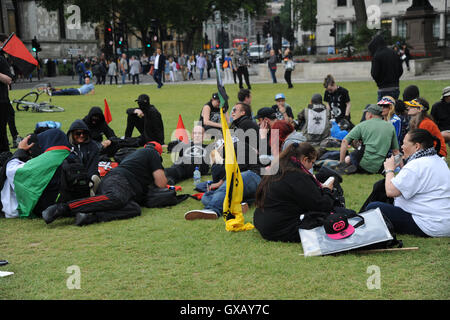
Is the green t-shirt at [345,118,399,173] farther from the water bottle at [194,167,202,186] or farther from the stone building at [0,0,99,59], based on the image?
the stone building at [0,0,99,59]

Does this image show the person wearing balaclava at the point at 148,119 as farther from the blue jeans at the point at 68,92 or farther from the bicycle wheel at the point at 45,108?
the blue jeans at the point at 68,92

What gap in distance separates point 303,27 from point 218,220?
92089 mm

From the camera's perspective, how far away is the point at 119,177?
7.16 meters

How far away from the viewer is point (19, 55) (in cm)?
1109

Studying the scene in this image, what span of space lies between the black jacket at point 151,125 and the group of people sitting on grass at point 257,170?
0.07ft

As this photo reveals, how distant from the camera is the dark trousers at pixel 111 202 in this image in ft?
22.4

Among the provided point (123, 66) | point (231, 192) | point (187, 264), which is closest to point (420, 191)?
point (231, 192)

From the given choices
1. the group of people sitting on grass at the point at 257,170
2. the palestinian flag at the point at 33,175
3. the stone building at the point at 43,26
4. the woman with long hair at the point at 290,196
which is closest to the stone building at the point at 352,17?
the stone building at the point at 43,26

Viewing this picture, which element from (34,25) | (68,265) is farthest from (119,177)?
(34,25)

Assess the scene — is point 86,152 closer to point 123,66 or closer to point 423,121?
point 423,121

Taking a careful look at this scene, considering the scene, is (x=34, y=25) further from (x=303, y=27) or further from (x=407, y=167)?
(x=407, y=167)

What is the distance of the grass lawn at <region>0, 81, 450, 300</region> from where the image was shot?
4.64 meters

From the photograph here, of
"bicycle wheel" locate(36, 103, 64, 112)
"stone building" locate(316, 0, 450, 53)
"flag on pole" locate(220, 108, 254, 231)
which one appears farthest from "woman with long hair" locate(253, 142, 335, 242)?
"stone building" locate(316, 0, 450, 53)

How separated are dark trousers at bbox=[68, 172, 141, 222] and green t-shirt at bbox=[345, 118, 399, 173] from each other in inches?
146
